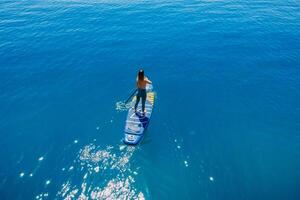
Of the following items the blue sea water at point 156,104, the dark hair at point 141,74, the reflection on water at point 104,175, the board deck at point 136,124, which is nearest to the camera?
the reflection on water at point 104,175

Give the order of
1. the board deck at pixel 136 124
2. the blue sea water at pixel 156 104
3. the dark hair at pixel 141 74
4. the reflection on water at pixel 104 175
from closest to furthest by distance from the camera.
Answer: the reflection on water at pixel 104 175, the blue sea water at pixel 156 104, the dark hair at pixel 141 74, the board deck at pixel 136 124

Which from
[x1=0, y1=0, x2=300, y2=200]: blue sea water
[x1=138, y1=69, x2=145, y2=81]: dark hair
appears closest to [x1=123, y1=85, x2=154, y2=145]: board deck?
[x1=0, y1=0, x2=300, y2=200]: blue sea water

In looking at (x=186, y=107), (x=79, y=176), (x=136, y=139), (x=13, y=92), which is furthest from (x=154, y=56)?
(x=79, y=176)

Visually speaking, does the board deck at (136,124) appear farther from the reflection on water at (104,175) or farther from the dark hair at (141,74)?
the dark hair at (141,74)

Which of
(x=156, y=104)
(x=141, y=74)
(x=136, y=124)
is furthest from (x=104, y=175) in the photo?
(x=156, y=104)

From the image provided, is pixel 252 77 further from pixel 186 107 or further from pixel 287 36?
pixel 287 36

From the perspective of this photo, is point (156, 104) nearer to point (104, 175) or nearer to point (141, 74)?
point (141, 74)

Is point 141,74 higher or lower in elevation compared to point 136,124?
higher

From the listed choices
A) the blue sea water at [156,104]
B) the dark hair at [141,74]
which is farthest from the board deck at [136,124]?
the dark hair at [141,74]
